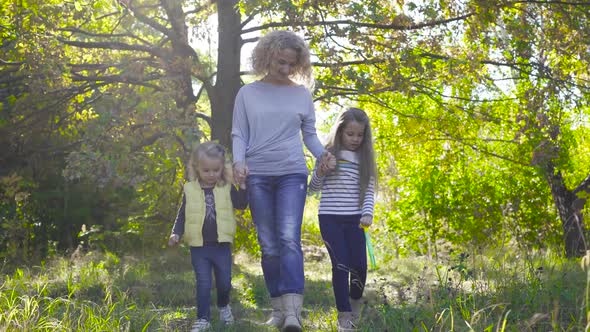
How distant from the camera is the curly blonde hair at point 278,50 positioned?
4586 millimetres

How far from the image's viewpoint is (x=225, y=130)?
8.99m

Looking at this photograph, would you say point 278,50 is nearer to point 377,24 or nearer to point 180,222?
point 180,222

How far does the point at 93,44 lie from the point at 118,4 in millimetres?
727

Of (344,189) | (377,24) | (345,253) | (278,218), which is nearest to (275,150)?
(278,218)

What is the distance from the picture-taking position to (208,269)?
4.75 m

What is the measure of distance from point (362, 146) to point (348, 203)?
0.44 metres

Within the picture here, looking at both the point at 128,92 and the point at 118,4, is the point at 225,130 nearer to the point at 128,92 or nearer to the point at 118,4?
the point at 128,92

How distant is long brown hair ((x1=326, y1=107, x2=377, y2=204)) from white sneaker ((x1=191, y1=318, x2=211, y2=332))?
4.25 ft

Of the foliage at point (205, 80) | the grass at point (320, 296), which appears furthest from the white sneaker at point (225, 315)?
the foliage at point (205, 80)

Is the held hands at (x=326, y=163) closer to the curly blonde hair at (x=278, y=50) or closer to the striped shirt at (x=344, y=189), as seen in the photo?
the striped shirt at (x=344, y=189)

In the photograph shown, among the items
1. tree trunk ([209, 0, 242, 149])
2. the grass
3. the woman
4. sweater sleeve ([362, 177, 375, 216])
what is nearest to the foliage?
tree trunk ([209, 0, 242, 149])

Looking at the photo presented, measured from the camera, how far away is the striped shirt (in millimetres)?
4754

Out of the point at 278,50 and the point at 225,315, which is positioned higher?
the point at 278,50

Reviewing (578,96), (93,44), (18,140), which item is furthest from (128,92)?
(578,96)
